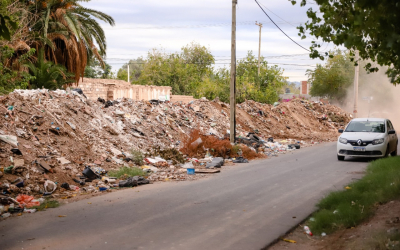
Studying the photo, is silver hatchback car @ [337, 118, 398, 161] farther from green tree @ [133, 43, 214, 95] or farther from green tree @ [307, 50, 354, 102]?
green tree @ [307, 50, 354, 102]

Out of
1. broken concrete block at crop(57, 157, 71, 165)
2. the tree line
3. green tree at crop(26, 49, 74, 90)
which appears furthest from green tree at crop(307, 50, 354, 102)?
broken concrete block at crop(57, 157, 71, 165)

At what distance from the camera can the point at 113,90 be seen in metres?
33.3

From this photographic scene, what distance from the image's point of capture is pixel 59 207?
8992mm

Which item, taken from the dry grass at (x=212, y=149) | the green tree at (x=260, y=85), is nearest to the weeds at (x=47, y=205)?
the dry grass at (x=212, y=149)

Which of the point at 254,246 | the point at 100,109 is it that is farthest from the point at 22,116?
the point at 254,246

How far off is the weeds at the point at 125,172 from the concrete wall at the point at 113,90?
19.0 metres

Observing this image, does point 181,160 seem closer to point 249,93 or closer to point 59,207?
point 59,207

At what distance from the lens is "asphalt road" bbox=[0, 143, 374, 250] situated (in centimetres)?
638

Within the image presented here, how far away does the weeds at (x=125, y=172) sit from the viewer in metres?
13.0

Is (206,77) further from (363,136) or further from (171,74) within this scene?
(363,136)

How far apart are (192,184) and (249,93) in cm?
2980

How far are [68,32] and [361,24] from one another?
2277cm

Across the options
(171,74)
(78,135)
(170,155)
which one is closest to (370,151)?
(170,155)

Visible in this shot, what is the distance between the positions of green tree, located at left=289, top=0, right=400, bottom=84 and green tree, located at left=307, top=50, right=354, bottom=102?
190ft
